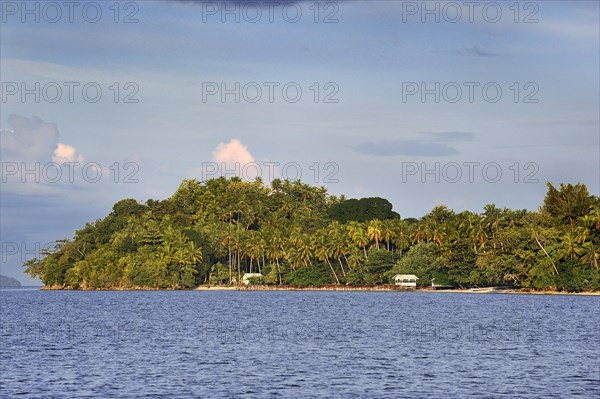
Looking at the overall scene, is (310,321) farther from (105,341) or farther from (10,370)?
(10,370)

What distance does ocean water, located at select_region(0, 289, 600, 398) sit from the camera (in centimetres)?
4588

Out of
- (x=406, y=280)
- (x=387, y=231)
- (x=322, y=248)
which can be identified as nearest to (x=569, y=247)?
(x=406, y=280)

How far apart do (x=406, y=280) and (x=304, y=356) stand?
128157 millimetres

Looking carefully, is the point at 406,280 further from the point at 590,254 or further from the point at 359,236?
the point at 590,254

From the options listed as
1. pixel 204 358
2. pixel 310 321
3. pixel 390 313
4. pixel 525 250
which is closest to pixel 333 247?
pixel 525 250

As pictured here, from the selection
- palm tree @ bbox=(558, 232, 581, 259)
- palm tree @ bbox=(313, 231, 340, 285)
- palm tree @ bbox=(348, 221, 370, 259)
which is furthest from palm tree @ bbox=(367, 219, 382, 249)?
palm tree @ bbox=(558, 232, 581, 259)

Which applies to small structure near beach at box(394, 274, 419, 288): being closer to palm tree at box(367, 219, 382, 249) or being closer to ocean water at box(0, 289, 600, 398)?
palm tree at box(367, 219, 382, 249)

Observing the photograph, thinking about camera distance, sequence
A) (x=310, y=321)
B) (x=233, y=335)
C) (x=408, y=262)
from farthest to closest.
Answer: (x=408, y=262), (x=310, y=321), (x=233, y=335)

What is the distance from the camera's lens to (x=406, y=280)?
186625 mm

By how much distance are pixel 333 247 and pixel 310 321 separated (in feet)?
319

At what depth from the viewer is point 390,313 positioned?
11062 centimetres

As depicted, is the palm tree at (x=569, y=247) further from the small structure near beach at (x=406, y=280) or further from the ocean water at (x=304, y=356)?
the ocean water at (x=304, y=356)

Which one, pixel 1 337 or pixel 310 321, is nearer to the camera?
pixel 1 337

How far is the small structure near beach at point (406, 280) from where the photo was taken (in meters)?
185
